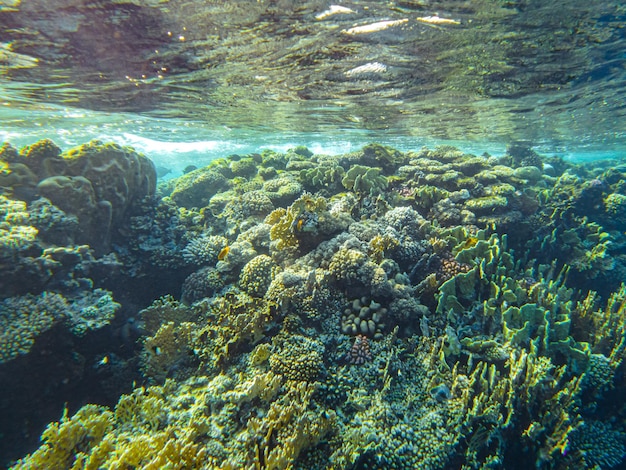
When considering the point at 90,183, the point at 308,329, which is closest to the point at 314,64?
the point at 90,183

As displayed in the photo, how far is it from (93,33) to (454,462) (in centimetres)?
1282

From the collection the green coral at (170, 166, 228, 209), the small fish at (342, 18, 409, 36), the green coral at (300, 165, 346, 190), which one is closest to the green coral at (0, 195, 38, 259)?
the green coral at (170, 166, 228, 209)

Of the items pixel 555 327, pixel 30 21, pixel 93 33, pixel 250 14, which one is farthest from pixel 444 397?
pixel 30 21

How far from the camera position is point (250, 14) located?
7.24 meters

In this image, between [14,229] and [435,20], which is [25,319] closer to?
[14,229]

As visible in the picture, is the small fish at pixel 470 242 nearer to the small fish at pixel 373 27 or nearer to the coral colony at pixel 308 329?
the coral colony at pixel 308 329

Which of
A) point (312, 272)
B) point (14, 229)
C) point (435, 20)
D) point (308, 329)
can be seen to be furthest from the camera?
point (435, 20)

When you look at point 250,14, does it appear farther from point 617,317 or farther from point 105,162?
point 617,317

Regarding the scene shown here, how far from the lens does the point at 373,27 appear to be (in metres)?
8.01

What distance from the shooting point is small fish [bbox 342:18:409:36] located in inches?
306

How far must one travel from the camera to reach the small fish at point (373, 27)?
7772mm

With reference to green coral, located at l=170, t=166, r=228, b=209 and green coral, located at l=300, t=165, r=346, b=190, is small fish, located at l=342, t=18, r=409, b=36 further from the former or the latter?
green coral, located at l=170, t=166, r=228, b=209

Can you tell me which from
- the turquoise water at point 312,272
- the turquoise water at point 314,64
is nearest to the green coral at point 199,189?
the turquoise water at point 312,272

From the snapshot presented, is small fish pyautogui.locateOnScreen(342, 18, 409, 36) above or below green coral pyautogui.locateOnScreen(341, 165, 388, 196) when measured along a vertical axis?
above
